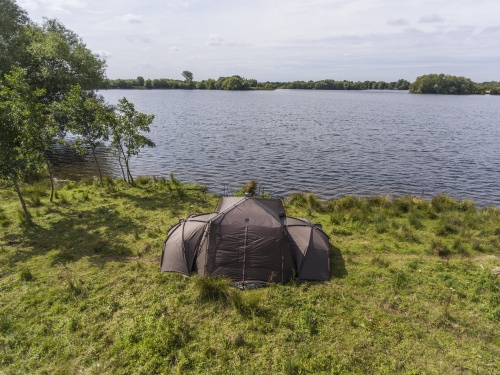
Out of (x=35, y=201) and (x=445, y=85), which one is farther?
(x=445, y=85)

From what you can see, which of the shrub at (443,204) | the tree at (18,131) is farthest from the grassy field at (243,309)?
the shrub at (443,204)

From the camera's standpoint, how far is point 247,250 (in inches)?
488

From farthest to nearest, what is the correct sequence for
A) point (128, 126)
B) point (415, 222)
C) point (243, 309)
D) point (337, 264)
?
point (128, 126), point (415, 222), point (337, 264), point (243, 309)

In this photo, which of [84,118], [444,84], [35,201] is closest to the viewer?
[35,201]

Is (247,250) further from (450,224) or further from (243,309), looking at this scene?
(450,224)

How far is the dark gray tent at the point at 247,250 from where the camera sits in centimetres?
1223

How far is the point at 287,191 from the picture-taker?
27.3 metres

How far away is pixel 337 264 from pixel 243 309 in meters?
5.31

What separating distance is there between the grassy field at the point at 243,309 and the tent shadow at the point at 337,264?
8 centimetres

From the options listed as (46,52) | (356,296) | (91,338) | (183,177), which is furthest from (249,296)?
(46,52)

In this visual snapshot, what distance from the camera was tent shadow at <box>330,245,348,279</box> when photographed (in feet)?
42.3

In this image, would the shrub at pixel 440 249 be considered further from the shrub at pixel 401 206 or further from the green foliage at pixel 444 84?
the green foliage at pixel 444 84

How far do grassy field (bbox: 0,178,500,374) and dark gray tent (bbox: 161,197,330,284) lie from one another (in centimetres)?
62

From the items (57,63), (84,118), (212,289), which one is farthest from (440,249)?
(57,63)
